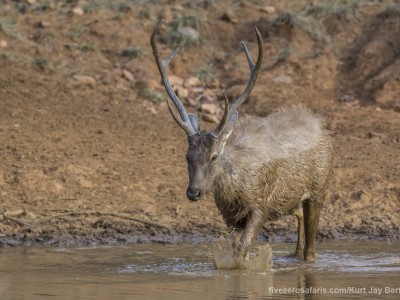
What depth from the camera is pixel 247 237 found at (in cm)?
1055

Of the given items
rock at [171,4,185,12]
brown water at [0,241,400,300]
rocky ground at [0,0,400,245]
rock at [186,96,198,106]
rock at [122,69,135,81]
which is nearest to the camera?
brown water at [0,241,400,300]

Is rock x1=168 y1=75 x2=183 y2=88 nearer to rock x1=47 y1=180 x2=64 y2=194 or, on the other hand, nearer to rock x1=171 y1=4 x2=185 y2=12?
rock x1=171 y1=4 x2=185 y2=12

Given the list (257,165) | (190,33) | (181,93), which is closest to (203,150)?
(257,165)

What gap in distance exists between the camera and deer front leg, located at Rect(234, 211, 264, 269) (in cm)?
1050

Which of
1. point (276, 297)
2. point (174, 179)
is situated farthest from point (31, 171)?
point (276, 297)

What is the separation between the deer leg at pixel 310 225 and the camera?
1143cm

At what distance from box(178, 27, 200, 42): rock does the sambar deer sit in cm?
716

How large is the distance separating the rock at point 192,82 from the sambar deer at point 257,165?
6046mm

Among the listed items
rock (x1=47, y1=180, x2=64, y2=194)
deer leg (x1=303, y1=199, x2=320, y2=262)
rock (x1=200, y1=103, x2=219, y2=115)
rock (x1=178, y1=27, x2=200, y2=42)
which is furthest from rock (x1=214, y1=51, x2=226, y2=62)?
deer leg (x1=303, y1=199, x2=320, y2=262)

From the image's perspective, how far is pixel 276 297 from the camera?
354 inches

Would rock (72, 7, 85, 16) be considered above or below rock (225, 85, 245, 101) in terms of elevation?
above

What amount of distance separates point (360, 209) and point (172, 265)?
11.4 ft

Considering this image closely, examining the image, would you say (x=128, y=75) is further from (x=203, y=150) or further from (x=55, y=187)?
(x=203, y=150)

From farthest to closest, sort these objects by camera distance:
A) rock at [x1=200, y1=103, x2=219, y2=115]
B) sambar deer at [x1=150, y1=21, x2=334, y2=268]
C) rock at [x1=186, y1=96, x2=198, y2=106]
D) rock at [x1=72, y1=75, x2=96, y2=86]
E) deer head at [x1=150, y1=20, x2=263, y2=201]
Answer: rock at [x1=72, y1=75, x2=96, y2=86], rock at [x1=186, y1=96, x2=198, y2=106], rock at [x1=200, y1=103, x2=219, y2=115], sambar deer at [x1=150, y1=21, x2=334, y2=268], deer head at [x1=150, y1=20, x2=263, y2=201]
